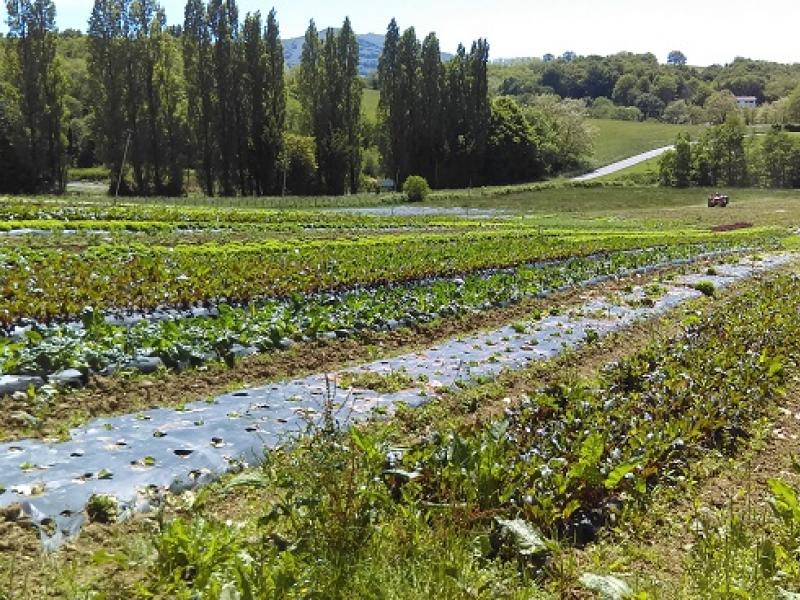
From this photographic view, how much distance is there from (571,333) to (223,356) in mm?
6467

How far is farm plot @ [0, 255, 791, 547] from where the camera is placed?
16.6 feet

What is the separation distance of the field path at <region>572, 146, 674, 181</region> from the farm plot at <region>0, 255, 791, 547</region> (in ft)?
278

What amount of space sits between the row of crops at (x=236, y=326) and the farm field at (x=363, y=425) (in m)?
0.04

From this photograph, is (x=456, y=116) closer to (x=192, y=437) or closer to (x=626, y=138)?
(x=626, y=138)

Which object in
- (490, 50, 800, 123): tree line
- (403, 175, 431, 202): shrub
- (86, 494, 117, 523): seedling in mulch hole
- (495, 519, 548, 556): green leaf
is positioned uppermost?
(490, 50, 800, 123): tree line

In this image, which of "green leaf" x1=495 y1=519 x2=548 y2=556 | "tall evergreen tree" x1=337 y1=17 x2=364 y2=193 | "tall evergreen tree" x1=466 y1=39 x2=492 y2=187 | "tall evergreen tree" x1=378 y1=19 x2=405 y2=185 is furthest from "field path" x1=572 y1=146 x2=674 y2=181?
"green leaf" x1=495 y1=519 x2=548 y2=556

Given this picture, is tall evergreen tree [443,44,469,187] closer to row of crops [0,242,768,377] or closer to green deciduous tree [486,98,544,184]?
green deciduous tree [486,98,544,184]

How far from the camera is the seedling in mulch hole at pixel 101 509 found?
481 centimetres

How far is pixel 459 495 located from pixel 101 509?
2.64m

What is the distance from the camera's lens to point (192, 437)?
6.42 meters

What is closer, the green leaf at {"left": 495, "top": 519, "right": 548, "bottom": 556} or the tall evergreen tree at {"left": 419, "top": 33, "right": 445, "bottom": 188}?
the green leaf at {"left": 495, "top": 519, "right": 548, "bottom": 556}

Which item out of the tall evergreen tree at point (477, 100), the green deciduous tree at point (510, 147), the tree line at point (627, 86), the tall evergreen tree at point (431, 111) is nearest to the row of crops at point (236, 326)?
the tall evergreen tree at point (431, 111)

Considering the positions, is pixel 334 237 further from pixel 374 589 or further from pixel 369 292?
pixel 374 589

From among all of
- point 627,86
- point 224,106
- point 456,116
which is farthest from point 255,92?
point 627,86
